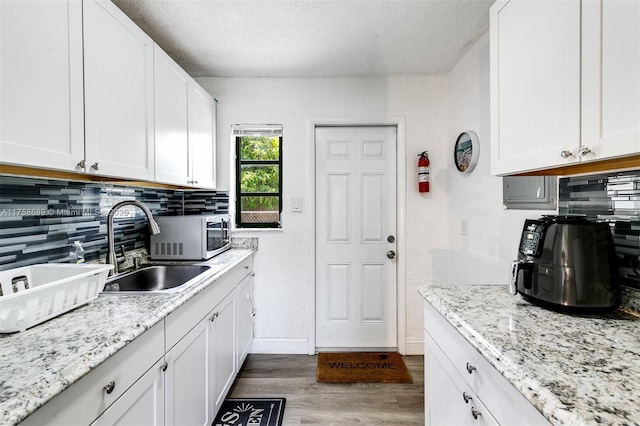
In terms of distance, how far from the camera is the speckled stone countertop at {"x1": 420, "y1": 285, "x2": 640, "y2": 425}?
595mm

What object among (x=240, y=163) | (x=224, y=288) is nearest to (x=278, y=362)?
(x=224, y=288)

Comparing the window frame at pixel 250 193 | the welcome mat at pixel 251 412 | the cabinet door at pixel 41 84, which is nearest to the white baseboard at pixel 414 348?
the welcome mat at pixel 251 412

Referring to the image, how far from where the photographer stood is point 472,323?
1.00 m

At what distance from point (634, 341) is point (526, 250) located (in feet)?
1.28

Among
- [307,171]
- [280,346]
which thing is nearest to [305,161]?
[307,171]

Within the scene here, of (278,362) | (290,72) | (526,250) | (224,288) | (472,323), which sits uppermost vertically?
(290,72)

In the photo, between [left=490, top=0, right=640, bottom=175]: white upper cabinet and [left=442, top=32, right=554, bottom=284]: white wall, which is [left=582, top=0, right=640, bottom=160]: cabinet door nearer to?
[left=490, top=0, right=640, bottom=175]: white upper cabinet

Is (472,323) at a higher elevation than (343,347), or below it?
higher

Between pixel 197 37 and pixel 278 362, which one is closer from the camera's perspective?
pixel 197 37

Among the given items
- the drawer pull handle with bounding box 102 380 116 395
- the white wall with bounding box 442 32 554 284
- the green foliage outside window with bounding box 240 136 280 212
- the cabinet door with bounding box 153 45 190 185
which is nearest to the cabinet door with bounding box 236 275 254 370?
the green foliage outside window with bounding box 240 136 280 212

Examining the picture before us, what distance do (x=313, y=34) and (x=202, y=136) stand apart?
3.62ft

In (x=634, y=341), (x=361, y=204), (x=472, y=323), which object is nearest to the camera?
(x=634, y=341)

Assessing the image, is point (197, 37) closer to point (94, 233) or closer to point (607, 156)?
point (94, 233)

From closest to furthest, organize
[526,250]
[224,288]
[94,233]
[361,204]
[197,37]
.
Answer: [526,250], [94,233], [224,288], [197,37], [361,204]
